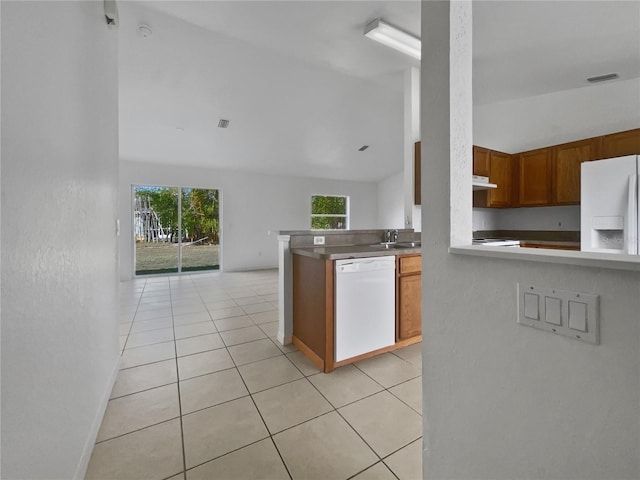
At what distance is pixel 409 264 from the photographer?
246 centimetres

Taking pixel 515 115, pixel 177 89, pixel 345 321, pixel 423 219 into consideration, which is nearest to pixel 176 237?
pixel 177 89

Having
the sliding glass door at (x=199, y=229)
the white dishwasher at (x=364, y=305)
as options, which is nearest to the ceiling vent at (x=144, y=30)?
the white dishwasher at (x=364, y=305)

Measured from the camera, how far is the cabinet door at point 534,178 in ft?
11.8

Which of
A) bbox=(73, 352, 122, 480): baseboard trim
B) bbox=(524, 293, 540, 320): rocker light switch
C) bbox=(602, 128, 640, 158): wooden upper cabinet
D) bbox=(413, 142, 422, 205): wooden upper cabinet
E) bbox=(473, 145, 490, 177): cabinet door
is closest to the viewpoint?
bbox=(524, 293, 540, 320): rocker light switch

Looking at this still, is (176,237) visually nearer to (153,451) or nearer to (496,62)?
(153,451)

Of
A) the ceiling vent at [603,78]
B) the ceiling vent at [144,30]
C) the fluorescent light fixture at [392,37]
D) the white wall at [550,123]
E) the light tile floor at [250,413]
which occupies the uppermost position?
the ceiling vent at [144,30]

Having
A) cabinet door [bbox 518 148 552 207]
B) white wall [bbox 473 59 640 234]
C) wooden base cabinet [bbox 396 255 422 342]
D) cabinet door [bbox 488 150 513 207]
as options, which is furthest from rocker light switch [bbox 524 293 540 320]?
white wall [bbox 473 59 640 234]

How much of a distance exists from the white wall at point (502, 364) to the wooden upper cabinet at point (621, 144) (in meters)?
3.38

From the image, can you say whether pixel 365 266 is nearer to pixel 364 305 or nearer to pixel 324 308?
pixel 364 305

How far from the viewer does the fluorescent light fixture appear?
254 centimetres

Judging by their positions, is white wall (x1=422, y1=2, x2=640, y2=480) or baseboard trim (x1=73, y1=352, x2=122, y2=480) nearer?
white wall (x1=422, y1=2, x2=640, y2=480)

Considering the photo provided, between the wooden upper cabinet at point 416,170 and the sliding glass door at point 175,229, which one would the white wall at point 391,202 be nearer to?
the wooden upper cabinet at point 416,170

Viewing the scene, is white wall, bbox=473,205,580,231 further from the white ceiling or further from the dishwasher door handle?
the dishwasher door handle

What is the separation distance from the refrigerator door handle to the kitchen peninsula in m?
1.86
